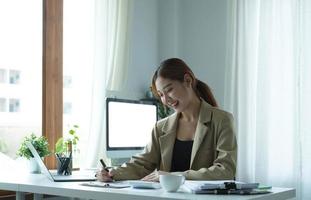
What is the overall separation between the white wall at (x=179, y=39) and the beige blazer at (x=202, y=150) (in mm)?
1740

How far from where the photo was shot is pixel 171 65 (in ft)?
7.40

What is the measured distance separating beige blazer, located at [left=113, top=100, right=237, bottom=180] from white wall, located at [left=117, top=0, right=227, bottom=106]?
1740mm

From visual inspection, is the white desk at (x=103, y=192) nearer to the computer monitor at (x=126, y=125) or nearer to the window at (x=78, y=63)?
the computer monitor at (x=126, y=125)

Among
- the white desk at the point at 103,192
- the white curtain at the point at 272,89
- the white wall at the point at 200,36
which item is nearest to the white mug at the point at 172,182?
the white desk at the point at 103,192

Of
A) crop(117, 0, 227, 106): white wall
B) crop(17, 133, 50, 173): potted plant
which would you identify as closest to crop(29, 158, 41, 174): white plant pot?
crop(17, 133, 50, 173): potted plant

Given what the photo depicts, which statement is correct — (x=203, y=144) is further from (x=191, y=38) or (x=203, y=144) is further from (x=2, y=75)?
(x=191, y=38)

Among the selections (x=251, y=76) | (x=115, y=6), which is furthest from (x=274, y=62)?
(x=115, y=6)

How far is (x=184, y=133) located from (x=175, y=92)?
20cm

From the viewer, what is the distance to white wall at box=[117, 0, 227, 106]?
4.26 meters

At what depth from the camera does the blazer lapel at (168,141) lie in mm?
2279

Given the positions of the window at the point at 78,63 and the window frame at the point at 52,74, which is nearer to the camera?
the window frame at the point at 52,74

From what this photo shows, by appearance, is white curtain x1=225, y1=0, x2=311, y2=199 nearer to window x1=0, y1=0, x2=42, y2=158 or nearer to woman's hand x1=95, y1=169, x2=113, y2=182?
window x1=0, y1=0, x2=42, y2=158

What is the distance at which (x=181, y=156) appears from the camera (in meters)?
2.28

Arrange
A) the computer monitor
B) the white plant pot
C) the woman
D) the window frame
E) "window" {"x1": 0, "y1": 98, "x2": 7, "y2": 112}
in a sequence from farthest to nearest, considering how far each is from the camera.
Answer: the window frame, "window" {"x1": 0, "y1": 98, "x2": 7, "y2": 112}, the computer monitor, the white plant pot, the woman
